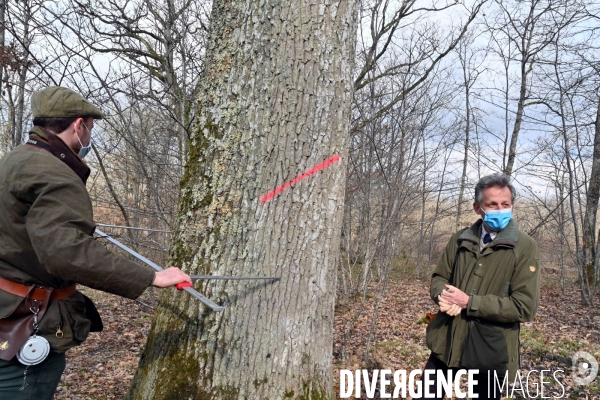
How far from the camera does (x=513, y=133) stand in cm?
1094

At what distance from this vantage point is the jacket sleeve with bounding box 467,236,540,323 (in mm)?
2318

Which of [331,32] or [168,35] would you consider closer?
[331,32]

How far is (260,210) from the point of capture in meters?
1.97

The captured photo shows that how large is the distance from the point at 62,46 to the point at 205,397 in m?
4.19

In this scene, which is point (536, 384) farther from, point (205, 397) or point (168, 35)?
point (168, 35)

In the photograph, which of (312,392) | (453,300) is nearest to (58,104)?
(312,392)

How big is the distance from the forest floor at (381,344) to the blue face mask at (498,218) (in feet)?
6.94

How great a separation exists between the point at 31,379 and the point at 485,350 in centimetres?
235

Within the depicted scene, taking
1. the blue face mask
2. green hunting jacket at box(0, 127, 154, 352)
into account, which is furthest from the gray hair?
green hunting jacket at box(0, 127, 154, 352)

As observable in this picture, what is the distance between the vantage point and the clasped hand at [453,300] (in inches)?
95.8

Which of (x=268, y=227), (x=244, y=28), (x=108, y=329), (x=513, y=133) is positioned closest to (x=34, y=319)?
(x=268, y=227)

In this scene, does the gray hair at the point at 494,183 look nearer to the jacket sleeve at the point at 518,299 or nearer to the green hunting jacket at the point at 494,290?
the green hunting jacket at the point at 494,290

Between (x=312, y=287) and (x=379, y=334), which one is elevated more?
(x=312, y=287)

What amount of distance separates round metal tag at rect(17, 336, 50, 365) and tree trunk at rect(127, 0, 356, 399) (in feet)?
1.72
